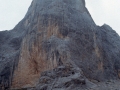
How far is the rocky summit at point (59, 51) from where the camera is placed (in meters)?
19.3

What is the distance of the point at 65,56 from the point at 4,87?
25.9 feet

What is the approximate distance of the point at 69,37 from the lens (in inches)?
841

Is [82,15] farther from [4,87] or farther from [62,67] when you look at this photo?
[4,87]

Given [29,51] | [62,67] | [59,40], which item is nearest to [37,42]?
[29,51]

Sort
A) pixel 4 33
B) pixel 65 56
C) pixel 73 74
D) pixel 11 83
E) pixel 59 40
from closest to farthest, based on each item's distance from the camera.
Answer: pixel 73 74
pixel 65 56
pixel 59 40
pixel 11 83
pixel 4 33

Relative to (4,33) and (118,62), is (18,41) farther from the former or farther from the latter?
(118,62)

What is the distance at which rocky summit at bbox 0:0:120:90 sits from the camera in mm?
19297

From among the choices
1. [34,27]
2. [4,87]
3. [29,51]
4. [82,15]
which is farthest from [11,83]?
[82,15]

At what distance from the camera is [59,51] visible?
18953mm

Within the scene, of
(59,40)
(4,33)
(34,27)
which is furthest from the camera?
(4,33)

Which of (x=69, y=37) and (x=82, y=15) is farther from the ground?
(x=82, y=15)

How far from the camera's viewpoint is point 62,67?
16.7 meters

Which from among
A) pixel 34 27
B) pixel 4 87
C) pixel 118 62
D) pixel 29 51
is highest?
pixel 34 27

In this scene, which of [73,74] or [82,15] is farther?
[82,15]
